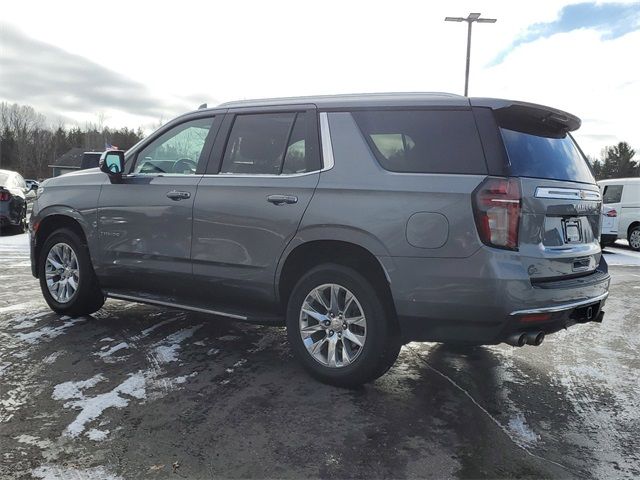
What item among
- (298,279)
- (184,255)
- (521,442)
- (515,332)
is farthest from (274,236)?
(521,442)

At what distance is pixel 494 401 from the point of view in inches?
142

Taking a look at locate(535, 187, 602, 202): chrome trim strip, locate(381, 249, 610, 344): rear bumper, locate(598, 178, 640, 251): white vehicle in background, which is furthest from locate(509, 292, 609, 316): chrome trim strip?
locate(598, 178, 640, 251): white vehicle in background

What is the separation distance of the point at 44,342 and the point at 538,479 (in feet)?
12.8

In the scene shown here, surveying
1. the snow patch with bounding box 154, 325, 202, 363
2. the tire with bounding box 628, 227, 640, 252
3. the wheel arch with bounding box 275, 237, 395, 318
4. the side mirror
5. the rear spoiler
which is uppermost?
the rear spoiler

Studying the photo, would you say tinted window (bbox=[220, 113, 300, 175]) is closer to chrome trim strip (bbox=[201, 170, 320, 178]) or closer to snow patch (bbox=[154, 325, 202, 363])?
chrome trim strip (bbox=[201, 170, 320, 178])

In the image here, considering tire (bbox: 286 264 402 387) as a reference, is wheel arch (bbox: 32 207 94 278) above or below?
above

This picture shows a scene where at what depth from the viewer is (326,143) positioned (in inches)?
150

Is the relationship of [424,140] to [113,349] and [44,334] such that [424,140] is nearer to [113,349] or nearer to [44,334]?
[113,349]

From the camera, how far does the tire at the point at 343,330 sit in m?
3.51

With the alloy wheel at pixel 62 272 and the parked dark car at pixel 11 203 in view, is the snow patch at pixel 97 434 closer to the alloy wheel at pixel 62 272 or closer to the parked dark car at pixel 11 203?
the alloy wheel at pixel 62 272

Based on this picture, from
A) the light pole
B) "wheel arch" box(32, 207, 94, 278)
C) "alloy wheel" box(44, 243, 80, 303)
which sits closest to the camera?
"wheel arch" box(32, 207, 94, 278)

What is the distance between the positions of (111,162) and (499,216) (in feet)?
11.2

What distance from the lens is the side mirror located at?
4782mm

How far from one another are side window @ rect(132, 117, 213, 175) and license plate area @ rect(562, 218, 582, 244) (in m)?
2.79
